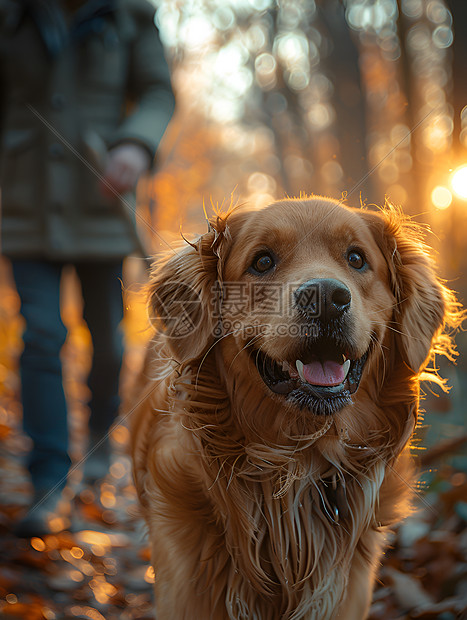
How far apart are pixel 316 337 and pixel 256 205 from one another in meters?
0.74

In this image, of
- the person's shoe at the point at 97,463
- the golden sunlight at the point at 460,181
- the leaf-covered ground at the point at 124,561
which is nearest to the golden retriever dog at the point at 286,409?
the leaf-covered ground at the point at 124,561

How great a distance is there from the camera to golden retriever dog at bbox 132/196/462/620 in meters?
1.74

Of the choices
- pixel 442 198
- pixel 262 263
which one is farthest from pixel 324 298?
pixel 442 198

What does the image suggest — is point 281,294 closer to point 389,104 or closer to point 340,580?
point 340,580

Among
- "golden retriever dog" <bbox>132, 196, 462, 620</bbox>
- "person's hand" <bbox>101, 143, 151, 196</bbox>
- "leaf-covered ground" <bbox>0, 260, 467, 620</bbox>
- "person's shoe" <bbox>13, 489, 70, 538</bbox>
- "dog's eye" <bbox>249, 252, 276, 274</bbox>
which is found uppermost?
"person's hand" <bbox>101, 143, 151, 196</bbox>

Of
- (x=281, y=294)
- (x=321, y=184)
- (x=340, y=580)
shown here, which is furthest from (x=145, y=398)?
(x=321, y=184)

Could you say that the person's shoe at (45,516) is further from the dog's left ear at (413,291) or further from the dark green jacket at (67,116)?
the dog's left ear at (413,291)

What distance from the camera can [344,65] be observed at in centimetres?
845

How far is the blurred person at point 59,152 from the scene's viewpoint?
261 centimetres

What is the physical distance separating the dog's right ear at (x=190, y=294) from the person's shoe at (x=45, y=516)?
1150mm

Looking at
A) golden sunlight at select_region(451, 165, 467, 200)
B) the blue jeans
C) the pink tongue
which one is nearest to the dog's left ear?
the pink tongue

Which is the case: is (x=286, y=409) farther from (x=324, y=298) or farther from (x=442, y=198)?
(x=442, y=198)

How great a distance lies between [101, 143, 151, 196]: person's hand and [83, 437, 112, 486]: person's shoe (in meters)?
1.58

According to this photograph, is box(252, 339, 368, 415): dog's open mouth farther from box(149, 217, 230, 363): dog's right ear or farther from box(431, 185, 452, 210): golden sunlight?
box(431, 185, 452, 210): golden sunlight
